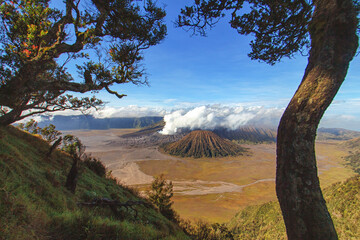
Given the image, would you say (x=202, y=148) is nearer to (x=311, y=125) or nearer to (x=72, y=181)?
(x=72, y=181)

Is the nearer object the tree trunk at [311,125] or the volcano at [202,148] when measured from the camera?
the tree trunk at [311,125]

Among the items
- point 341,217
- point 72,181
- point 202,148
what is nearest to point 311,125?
point 72,181

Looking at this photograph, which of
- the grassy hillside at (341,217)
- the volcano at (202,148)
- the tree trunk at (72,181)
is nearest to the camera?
the tree trunk at (72,181)

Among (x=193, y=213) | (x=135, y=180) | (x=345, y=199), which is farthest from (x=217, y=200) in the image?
(x=345, y=199)

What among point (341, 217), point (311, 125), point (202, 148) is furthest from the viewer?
point (202, 148)

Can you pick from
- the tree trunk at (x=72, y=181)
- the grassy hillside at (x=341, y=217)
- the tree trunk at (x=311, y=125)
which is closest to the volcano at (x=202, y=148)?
the grassy hillside at (x=341, y=217)

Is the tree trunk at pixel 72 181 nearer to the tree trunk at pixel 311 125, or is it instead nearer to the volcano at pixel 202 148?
the tree trunk at pixel 311 125

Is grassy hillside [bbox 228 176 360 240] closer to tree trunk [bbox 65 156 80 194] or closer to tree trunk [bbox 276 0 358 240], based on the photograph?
tree trunk [bbox 276 0 358 240]
